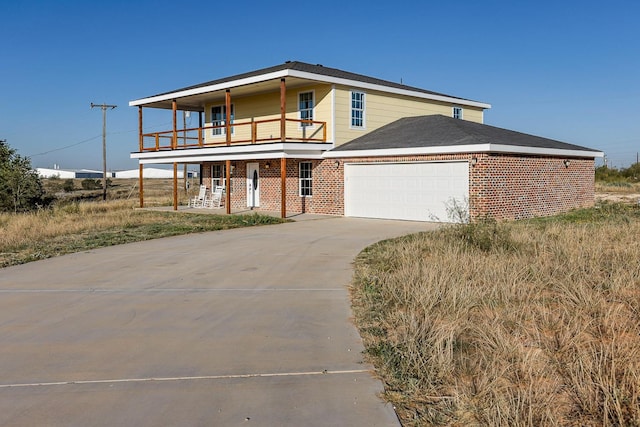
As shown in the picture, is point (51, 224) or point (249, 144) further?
point (249, 144)

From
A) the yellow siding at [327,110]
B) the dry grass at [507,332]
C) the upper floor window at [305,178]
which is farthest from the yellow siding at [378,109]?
the dry grass at [507,332]

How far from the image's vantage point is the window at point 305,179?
2483 cm

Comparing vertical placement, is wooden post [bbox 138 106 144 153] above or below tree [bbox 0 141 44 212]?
above

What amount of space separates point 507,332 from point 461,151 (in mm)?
13601

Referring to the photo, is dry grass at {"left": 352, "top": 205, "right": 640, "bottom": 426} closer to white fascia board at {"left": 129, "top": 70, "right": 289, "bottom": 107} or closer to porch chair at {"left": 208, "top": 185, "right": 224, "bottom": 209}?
white fascia board at {"left": 129, "top": 70, "right": 289, "bottom": 107}

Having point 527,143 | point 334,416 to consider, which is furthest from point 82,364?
point 527,143

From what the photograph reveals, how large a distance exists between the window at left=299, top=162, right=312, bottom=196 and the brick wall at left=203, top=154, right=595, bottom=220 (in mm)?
257

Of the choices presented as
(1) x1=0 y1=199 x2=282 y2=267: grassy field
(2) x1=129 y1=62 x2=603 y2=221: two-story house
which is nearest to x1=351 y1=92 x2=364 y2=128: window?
(2) x1=129 y1=62 x2=603 y2=221: two-story house

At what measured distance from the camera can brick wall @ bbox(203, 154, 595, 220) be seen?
18875mm

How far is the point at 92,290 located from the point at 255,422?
581 centimetres

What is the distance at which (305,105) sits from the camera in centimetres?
2502

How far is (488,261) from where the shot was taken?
378 inches

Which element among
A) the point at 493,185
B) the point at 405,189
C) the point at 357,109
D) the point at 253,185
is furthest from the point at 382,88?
the point at 493,185

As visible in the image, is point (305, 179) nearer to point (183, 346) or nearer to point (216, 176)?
point (216, 176)
